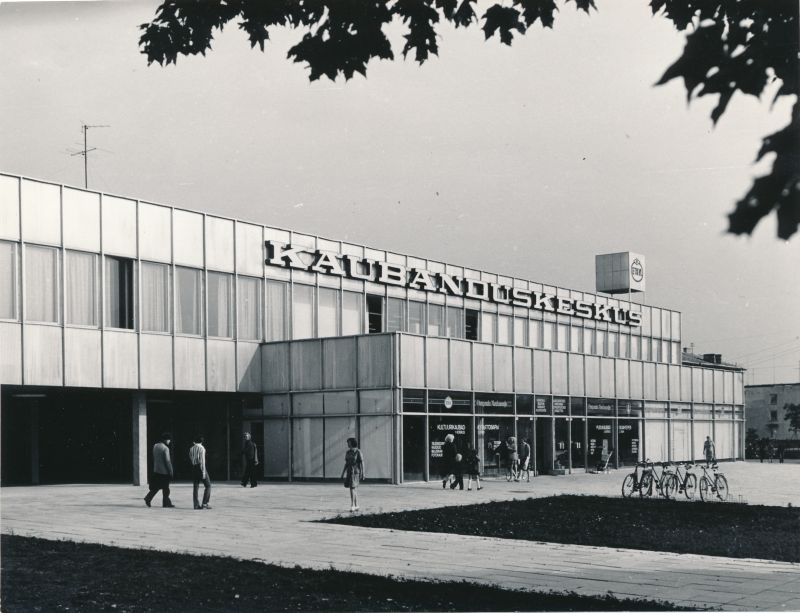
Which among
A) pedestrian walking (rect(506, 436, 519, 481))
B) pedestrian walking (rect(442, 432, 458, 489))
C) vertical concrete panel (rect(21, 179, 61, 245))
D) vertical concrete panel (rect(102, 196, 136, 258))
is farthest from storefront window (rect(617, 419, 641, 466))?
vertical concrete panel (rect(21, 179, 61, 245))

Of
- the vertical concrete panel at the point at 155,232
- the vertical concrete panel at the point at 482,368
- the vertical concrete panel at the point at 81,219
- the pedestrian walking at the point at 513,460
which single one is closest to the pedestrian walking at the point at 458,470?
the pedestrian walking at the point at 513,460

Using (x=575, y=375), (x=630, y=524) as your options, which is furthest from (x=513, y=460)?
(x=630, y=524)

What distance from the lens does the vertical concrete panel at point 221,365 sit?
3108 cm

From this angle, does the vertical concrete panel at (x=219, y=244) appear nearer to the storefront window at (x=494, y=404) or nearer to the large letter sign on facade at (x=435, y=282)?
the large letter sign on facade at (x=435, y=282)

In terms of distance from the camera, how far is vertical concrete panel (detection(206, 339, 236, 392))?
1224 inches

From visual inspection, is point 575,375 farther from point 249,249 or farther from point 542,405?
point 249,249

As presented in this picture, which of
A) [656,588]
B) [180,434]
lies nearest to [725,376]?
[180,434]

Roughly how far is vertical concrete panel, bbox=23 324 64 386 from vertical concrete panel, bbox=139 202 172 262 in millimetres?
3643

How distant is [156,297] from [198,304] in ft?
5.09

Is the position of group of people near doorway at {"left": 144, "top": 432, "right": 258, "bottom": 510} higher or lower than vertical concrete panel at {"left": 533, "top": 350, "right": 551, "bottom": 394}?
lower

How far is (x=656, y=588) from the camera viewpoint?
11.0 metres

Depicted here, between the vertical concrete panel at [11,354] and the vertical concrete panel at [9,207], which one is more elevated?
the vertical concrete panel at [9,207]

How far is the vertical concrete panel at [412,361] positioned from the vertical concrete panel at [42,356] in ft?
30.7

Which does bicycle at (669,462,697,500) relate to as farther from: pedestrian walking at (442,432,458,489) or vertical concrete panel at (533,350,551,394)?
vertical concrete panel at (533,350,551,394)
